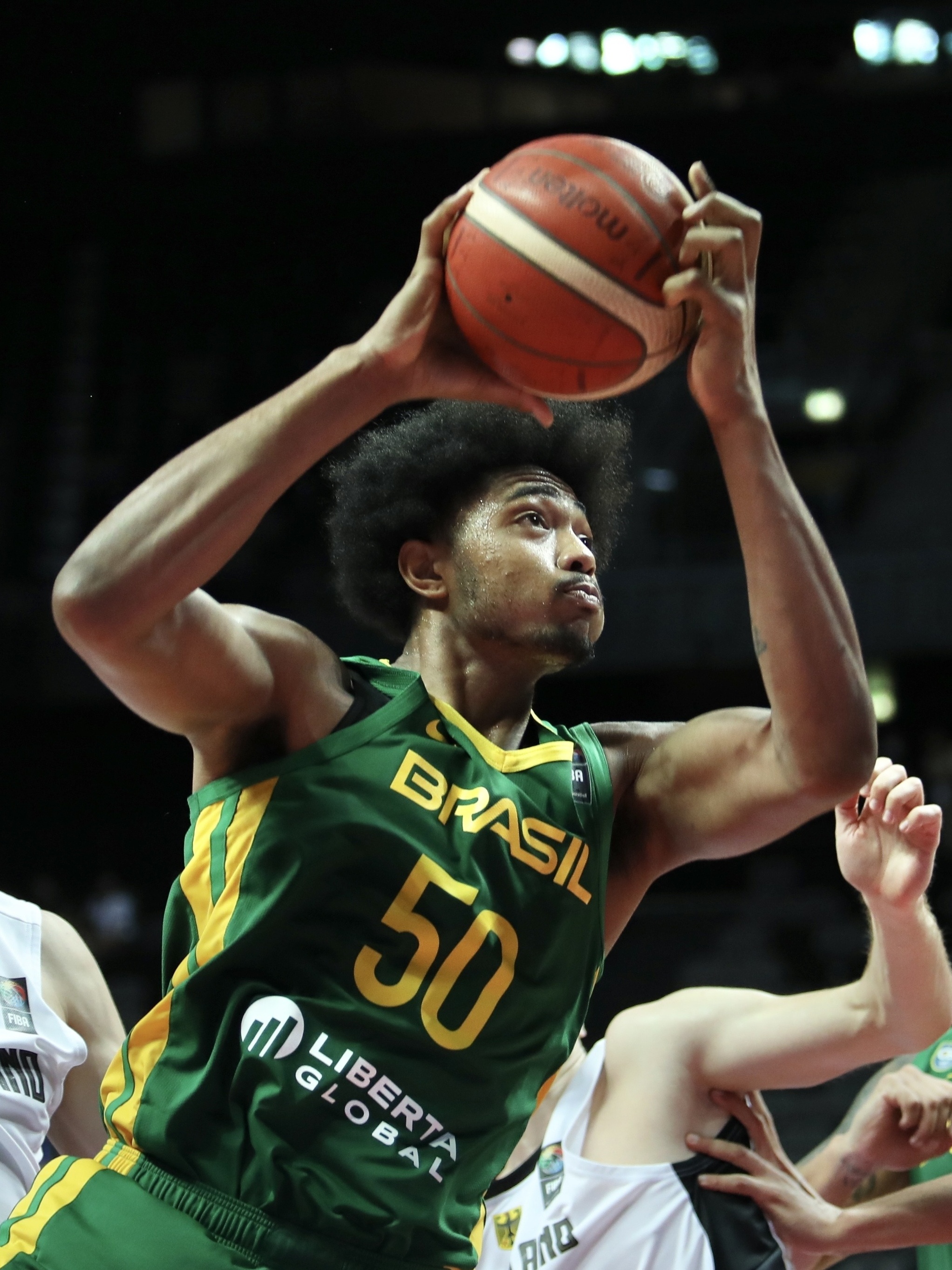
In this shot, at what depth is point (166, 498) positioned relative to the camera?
1.98 meters

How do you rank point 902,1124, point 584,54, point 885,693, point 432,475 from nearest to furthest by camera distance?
point 432,475 → point 902,1124 → point 885,693 → point 584,54

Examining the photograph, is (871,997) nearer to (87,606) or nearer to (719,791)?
(719,791)

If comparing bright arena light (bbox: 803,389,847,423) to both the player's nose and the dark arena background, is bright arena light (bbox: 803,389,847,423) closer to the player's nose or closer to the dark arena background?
the dark arena background

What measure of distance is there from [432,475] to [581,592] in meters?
0.55

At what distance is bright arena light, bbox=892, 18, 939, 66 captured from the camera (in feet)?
49.9

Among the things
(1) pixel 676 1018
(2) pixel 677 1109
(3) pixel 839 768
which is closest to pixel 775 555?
(3) pixel 839 768

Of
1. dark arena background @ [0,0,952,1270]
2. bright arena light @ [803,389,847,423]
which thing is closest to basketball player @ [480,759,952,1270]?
dark arena background @ [0,0,952,1270]

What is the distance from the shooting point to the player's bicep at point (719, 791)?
230cm

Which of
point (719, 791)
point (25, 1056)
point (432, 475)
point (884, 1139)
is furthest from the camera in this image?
point (884, 1139)

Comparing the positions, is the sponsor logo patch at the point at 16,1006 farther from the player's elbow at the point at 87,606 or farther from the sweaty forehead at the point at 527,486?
the sweaty forehead at the point at 527,486

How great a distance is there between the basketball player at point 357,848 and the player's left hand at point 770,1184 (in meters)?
1.06

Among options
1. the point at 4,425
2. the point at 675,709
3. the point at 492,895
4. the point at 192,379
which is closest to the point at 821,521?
the point at 675,709

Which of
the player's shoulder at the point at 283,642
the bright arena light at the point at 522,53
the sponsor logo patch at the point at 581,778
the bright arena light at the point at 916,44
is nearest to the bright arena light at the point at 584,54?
the bright arena light at the point at 522,53

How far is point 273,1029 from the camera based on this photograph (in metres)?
2.11
